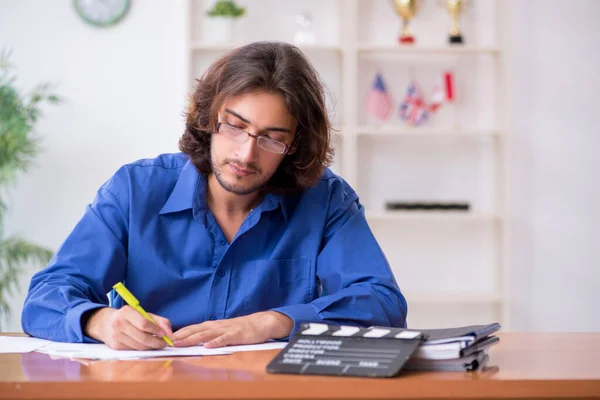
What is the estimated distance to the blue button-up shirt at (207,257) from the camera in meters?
1.77

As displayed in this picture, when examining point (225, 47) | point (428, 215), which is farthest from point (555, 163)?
point (225, 47)

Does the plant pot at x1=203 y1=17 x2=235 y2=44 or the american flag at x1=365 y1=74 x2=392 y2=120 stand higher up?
the plant pot at x1=203 y1=17 x2=235 y2=44

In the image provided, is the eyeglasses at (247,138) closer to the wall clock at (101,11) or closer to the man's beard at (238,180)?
the man's beard at (238,180)

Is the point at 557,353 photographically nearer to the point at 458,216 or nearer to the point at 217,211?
the point at 217,211

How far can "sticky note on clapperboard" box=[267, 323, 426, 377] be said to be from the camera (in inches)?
46.4

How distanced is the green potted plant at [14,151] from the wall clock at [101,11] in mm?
437

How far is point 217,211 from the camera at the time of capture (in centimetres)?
195

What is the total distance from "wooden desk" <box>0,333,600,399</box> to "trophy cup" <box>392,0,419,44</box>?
312cm

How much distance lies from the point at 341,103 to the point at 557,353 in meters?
2.96

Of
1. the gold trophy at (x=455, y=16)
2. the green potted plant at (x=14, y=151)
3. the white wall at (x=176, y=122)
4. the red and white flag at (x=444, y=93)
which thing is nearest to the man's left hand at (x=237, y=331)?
the green potted plant at (x=14, y=151)

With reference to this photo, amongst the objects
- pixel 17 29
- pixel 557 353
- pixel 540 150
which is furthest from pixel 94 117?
pixel 557 353

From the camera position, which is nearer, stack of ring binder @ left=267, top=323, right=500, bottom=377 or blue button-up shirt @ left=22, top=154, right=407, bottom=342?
stack of ring binder @ left=267, top=323, right=500, bottom=377

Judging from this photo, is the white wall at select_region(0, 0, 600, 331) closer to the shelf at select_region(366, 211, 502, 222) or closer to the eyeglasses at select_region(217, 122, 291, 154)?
the shelf at select_region(366, 211, 502, 222)

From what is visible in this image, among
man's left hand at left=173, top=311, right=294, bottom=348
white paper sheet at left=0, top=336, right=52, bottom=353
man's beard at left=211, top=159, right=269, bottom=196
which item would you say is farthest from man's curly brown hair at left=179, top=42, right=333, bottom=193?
white paper sheet at left=0, top=336, right=52, bottom=353
